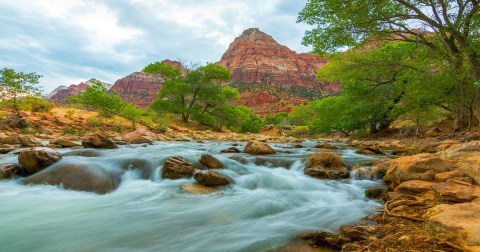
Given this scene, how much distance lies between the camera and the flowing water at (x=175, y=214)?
11.4 feet

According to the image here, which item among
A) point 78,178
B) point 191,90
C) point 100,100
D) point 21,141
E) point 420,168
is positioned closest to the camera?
point 420,168

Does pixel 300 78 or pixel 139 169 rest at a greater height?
pixel 300 78

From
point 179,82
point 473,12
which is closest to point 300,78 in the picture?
point 179,82

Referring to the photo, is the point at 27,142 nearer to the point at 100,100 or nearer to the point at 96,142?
the point at 96,142

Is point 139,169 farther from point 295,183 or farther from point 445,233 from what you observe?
point 445,233

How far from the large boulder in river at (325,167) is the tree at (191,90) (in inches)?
944

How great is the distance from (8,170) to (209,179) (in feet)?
16.1

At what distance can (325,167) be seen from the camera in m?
7.56

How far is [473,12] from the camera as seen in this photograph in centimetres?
884

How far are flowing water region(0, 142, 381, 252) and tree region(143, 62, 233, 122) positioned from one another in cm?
2409

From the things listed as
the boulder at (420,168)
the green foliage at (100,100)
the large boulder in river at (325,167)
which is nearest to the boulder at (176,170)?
the large boulder in river at (325,167)

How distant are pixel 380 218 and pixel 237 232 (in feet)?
6.49

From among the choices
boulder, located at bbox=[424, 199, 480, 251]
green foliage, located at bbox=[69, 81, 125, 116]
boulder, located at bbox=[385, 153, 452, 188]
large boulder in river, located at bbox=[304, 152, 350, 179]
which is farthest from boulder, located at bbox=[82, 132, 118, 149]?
green foliage, located at bbox=[69, 81, 125, 116]

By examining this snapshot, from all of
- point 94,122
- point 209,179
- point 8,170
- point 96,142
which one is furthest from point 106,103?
point 209,179
